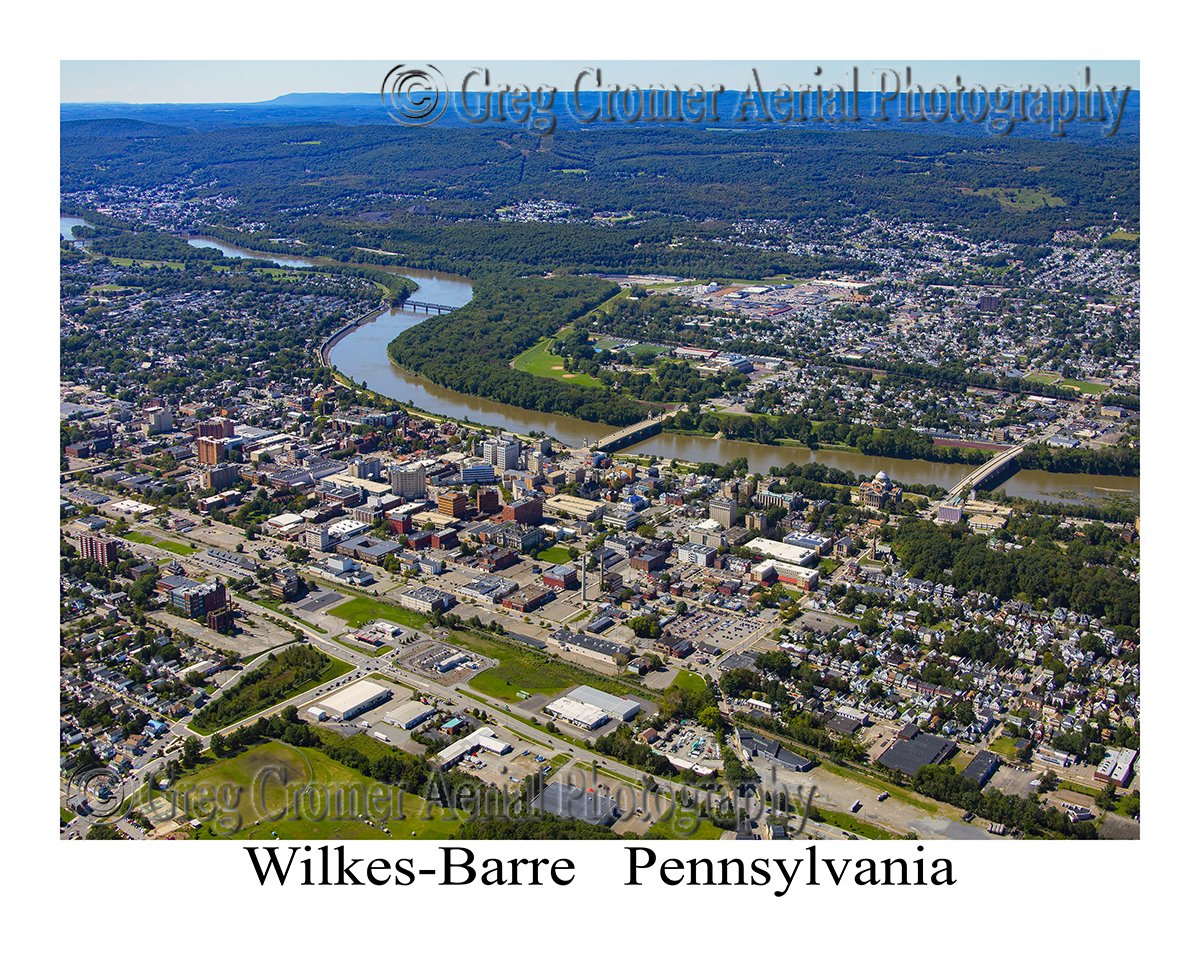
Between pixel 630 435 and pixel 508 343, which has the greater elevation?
pixel 508 343

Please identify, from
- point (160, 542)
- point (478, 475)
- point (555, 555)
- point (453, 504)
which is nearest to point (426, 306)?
point (478, 475)

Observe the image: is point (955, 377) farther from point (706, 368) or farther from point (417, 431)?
point (417, 431)

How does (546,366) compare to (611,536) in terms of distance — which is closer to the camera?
(611,536)

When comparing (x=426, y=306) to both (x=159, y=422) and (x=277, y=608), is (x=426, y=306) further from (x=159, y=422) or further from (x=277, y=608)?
(x=277, y=608)

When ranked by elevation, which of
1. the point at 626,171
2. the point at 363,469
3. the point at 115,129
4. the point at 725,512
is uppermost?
the point at 115,129

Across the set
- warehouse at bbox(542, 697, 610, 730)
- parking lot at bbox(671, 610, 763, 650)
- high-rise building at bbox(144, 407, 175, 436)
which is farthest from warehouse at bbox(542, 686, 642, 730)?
high-rise building at bbox(144, 407, 175, 436)

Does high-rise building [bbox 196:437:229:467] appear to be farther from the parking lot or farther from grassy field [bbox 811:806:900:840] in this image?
grassy field [bbox 811:806:900:840]

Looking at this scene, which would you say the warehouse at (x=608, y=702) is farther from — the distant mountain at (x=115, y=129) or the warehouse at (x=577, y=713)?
the distant mountain at (x=115, y=129)
